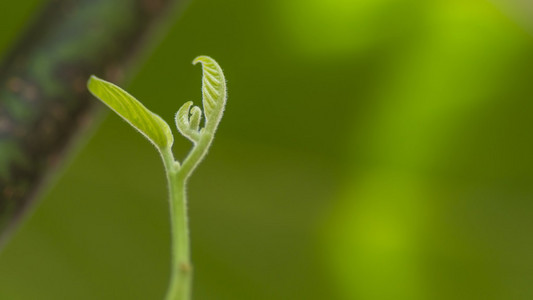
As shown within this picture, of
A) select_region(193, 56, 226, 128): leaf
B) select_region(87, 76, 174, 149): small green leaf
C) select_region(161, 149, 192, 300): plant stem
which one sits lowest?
select_region(161, 149, 192, 300): plant stem

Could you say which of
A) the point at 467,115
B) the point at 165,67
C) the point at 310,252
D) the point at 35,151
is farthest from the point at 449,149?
the point at 35,151

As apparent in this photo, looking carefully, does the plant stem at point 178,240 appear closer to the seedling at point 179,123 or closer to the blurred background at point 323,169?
the seedling at point 179,123

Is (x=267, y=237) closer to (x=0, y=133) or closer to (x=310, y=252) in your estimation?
(x=310, y=252)

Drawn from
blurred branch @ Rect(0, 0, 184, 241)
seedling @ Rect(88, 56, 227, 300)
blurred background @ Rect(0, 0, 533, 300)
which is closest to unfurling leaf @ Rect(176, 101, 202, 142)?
seedling @ Rect(88, 56, 227, 300)

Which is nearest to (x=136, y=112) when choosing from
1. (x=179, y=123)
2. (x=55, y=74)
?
(x=179, y=123)

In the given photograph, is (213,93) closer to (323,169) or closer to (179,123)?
(179,123)

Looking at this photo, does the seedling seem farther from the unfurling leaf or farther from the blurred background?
the blurred background
